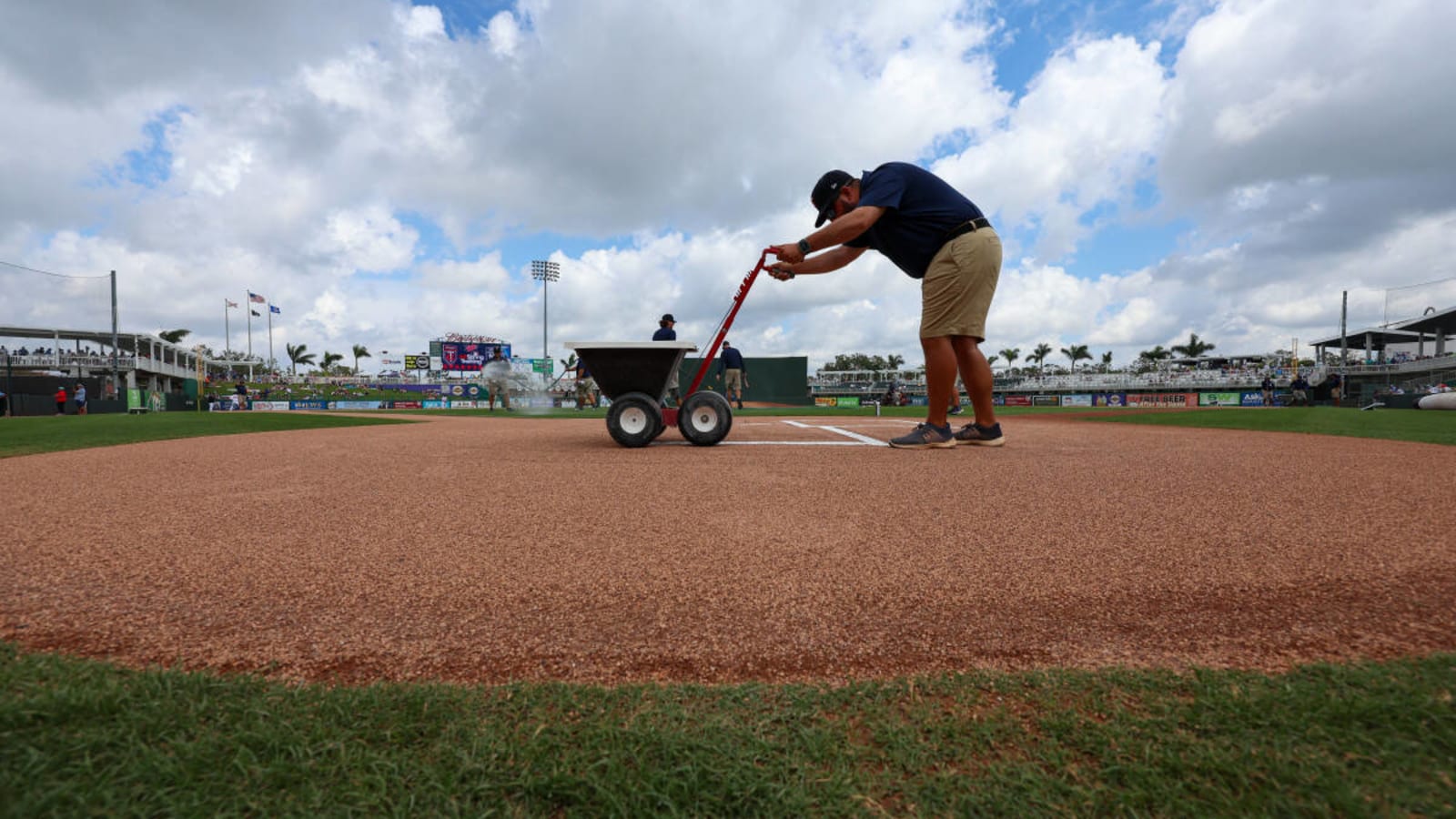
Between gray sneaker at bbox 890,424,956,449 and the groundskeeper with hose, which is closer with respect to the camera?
the groundskeeper with hose

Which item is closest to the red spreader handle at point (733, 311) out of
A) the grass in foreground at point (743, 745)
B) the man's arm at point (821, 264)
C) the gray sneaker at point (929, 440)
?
the man's arm at point (821, 264)

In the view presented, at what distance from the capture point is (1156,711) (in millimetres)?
936

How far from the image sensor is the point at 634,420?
15.5 feet

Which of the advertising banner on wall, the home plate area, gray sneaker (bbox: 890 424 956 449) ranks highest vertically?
gray sneaker (bbox: 890 424 956 449)

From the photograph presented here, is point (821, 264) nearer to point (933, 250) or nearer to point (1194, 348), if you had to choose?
point (933, 250)

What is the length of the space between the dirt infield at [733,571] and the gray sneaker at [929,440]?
963mm

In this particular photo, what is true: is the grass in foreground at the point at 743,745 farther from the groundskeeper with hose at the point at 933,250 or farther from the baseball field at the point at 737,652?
the groundskeeper with hose at the point at 933,250

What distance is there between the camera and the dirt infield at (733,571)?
4.01 feet

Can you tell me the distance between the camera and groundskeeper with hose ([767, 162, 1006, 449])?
160 inches

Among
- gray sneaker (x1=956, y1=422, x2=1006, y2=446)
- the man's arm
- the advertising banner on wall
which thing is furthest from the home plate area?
the advertising banner on wall

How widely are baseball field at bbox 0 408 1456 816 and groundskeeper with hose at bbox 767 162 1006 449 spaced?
1587 millimetres

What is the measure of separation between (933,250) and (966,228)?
0.26 metres

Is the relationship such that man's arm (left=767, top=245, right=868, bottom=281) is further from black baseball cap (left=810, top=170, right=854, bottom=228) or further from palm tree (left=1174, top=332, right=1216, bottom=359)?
palm tree (left=1174, top=332, right=1216, bottom=359)

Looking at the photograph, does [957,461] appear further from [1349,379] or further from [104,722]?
[1349,379]
